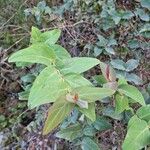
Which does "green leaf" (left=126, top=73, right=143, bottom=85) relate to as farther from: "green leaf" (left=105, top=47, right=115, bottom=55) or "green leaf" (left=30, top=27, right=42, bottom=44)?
"green leaf" (left=30, top=27, right=42, bottom=44)

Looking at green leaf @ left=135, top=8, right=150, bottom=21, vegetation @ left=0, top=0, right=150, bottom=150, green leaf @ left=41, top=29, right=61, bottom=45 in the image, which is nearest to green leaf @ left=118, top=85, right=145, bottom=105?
vegetation @ left=0, top=0, right=150, bottom=150

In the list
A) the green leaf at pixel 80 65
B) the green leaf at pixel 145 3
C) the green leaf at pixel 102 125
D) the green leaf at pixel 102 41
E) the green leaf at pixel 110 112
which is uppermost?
the green leaf at pixel 80 65

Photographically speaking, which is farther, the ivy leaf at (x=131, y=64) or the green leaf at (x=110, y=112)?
the ivy leaf at (x=131, y=64)

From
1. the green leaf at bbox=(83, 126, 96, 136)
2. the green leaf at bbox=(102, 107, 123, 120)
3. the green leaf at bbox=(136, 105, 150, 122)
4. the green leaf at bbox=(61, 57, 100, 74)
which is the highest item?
the green leaf at bbox=(61, 57, 100, 74)

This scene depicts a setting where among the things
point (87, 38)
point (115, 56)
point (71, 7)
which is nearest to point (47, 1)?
point (71, 7)

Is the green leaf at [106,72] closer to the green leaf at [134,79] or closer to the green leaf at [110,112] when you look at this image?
the green leaf at [110,112]

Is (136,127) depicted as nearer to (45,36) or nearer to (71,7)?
(45,36)

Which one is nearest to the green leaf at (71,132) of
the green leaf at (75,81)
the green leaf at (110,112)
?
the green leaf at (110,112)
